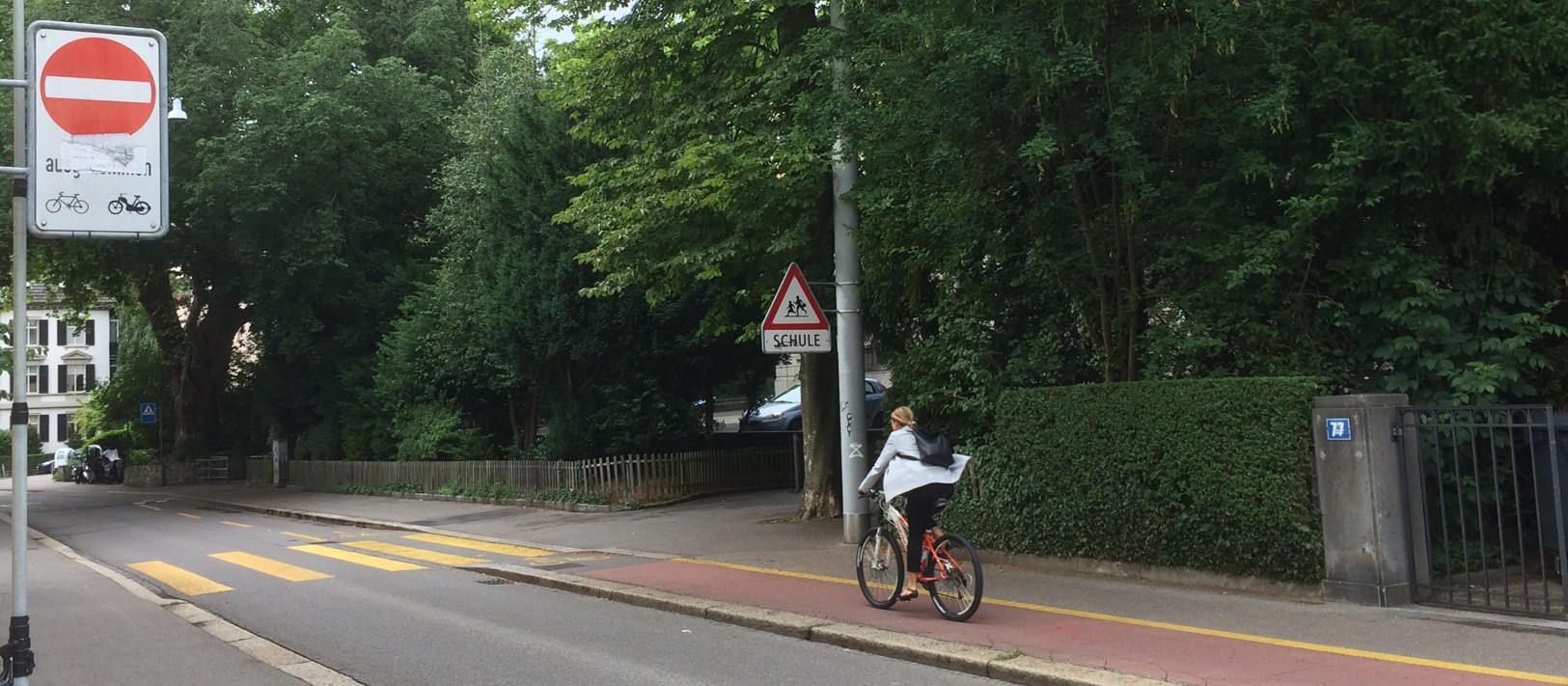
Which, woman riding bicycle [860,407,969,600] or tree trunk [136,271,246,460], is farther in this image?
tree trunk [136,271,246,460]

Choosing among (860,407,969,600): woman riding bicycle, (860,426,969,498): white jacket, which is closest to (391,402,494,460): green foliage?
(860,426,969,498): white jacket

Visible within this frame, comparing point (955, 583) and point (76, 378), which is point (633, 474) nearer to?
point (955, 583)

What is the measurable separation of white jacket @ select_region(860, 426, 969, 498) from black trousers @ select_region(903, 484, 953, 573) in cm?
5

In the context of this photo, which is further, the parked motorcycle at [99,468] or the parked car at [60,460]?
the parked car at [60,460]

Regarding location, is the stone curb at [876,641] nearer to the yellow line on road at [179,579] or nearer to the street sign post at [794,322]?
the street sign post at [794,322]

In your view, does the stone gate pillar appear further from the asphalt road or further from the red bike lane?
the asphalt road

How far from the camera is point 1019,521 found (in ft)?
35.5

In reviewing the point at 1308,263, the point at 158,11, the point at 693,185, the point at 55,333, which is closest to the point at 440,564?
the point at 693,185

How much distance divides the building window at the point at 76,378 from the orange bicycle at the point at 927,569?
87806 mm

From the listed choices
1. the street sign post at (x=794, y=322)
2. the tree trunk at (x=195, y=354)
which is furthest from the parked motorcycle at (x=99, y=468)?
the street sign post at (x=794, y=322)

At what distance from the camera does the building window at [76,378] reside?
81550 millimetres

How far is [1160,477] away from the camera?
371 inches

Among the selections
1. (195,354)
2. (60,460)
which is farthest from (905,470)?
(60,460)

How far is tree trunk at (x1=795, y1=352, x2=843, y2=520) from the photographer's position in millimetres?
15523
